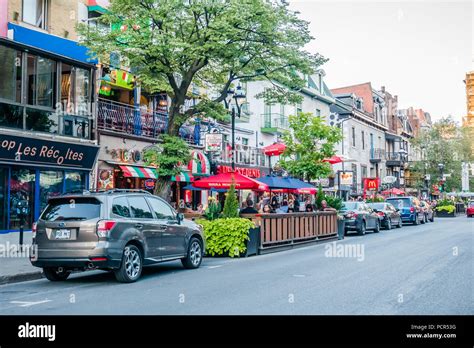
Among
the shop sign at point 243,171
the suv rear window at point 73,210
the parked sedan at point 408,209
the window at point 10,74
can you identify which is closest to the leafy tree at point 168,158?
the window at point 10,74

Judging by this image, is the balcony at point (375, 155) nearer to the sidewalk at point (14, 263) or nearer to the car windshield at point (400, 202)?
the car windshield at point (400, 202)

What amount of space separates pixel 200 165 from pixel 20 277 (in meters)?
17.0

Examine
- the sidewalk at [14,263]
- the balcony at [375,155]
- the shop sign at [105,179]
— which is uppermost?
the balcony at [375,155]

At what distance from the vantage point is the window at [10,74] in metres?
17.1

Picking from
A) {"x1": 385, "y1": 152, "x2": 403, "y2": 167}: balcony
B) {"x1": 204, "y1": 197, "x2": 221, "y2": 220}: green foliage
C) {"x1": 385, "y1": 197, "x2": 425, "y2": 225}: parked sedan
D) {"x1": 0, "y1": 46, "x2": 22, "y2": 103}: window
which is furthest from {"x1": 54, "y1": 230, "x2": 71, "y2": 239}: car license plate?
{"x1": 385, "y1": 152, "x2": 403, "y2": 167}: balcony

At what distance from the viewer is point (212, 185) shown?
19.6m

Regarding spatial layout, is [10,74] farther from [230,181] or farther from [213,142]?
[230,181]

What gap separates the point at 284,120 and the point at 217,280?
27.0m

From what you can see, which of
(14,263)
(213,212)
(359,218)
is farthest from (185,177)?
(14,263)

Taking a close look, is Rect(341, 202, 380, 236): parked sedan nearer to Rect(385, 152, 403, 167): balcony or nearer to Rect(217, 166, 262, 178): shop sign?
Rect(217, 166, 262, 178): shop sign

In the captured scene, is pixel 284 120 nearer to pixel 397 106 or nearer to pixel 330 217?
pixel 330 217

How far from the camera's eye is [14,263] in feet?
43.2

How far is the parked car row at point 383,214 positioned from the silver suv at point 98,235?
15.3 m
